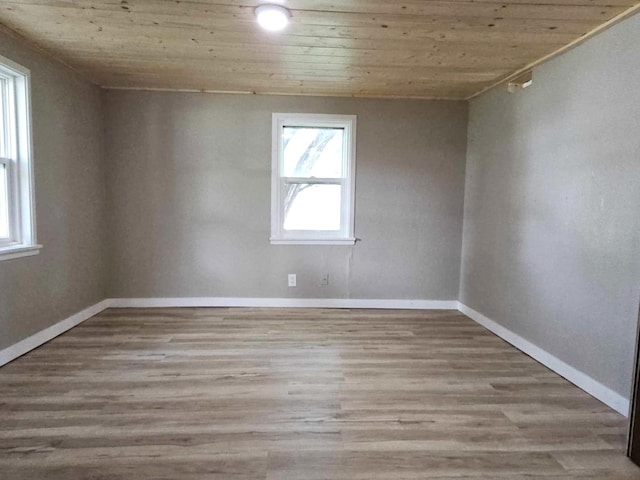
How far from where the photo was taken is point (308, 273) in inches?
167

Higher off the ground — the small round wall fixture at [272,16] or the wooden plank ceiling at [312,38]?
the wooden plank ceiling at [312,38]

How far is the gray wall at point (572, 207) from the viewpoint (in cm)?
221

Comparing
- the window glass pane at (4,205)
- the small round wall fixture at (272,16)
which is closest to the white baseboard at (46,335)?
the window glass pane at (4,205)

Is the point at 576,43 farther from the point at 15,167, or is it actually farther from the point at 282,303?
the point at 15,167

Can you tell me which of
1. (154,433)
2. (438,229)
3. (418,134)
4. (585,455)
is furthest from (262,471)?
(418,134)

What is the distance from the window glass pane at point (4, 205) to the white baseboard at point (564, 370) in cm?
399

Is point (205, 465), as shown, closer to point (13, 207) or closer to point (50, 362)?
point (50, 362)

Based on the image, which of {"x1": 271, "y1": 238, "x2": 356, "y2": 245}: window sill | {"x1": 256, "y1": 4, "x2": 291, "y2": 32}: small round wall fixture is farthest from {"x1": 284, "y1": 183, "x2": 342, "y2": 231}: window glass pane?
{"x1": 256, "y1": 4, "x2": 291, "y2": 32}: small round wall fixture

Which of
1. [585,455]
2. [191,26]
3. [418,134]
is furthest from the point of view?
[418,134]

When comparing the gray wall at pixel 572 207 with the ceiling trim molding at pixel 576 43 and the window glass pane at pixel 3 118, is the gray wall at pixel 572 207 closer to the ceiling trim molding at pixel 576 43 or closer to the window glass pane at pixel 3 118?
the ceiling trim molding at pixel 576 43

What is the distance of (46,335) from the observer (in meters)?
3.11

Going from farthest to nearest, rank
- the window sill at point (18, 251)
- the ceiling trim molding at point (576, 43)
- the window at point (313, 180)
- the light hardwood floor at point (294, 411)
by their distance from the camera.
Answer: the window at point (313, 180), the window sill at point (18, 251), the ceiling trim molding at point (576, 43), the light hardwood floor at point (294, 411)

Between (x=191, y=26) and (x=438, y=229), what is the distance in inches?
119

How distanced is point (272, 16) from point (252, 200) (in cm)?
213
